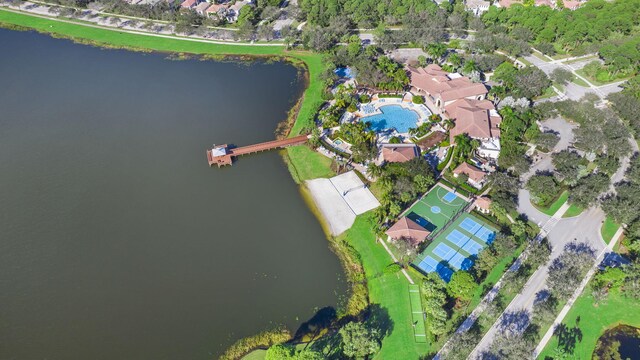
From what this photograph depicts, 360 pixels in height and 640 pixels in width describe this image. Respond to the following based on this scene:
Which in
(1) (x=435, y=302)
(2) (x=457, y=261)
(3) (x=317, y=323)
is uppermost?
(1) (x=435, y=302)

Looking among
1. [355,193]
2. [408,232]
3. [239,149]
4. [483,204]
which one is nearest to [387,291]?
[408,232]

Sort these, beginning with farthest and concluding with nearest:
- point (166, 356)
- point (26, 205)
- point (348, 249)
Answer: point (26, 205), point (348, 249), point (166, 356)

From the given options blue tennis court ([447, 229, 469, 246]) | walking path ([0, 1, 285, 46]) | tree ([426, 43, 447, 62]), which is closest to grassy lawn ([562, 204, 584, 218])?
blue tennis court ([447, 229, 469, 246])

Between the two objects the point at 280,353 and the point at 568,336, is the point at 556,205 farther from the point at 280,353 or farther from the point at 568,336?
the point at 280,353

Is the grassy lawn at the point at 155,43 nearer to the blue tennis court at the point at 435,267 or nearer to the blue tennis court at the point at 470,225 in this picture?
the blue tennis court at the point at 470,225

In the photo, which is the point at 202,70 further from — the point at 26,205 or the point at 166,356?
the point at 166,356

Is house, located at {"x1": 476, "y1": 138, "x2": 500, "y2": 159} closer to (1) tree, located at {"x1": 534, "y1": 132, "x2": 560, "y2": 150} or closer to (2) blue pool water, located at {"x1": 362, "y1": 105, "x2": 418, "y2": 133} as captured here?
(1) tree, located at {"x1": 534, "y1": 132, "x2": 560, "y2": 150}

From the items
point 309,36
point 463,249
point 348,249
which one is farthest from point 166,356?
point 309,36

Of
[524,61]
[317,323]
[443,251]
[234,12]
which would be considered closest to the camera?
[317,323]
